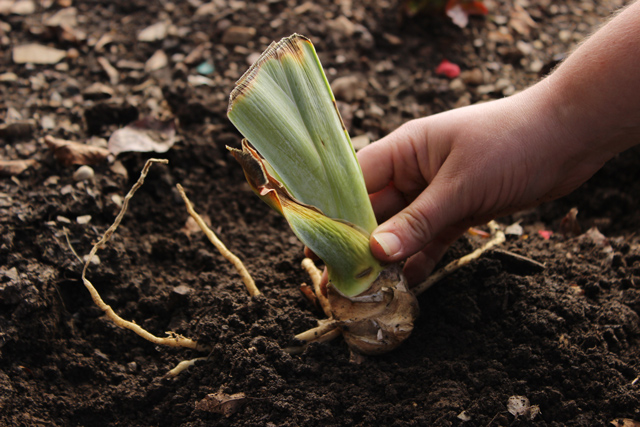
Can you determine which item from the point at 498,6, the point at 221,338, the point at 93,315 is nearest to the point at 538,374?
the point at 221,338

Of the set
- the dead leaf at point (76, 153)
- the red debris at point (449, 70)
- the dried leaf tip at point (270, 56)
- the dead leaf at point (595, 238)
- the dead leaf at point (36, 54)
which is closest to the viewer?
the dried leaf tip at point (270, 56)

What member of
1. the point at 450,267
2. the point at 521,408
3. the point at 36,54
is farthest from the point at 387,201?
the point at 36,54

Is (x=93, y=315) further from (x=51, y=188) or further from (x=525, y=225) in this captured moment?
(x=525, y=225)

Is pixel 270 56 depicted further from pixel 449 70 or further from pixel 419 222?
pixel 449 70

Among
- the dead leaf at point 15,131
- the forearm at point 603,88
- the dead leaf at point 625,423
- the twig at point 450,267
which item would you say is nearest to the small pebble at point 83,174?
the dead leaf at point 15,131

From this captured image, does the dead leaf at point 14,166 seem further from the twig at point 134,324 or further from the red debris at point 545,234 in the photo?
the red debris at point 545,234
